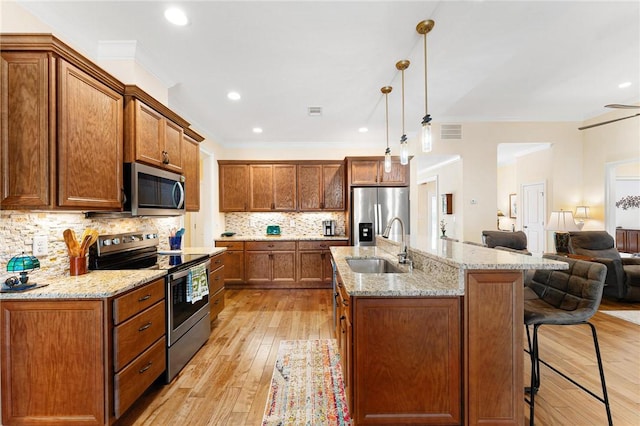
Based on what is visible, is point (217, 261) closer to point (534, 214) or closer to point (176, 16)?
point (176, 16)

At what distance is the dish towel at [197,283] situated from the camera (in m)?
2.39

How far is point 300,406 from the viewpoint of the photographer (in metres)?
1.91

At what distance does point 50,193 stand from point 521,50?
406 centimetres

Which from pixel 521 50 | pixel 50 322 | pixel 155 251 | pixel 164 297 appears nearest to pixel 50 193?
pixel 50 322

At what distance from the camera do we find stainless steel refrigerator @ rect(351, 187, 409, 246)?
189 inches

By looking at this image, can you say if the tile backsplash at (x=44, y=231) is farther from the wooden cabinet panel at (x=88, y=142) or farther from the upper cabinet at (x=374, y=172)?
the upper cabinet at (x=374, y=172)

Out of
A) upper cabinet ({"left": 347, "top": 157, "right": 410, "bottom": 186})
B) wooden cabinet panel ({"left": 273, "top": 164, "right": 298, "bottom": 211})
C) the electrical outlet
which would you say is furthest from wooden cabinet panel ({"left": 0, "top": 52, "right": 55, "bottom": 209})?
upper cabinet ({"left": 347, "top": 157, "right": 410, "bottom": 186})

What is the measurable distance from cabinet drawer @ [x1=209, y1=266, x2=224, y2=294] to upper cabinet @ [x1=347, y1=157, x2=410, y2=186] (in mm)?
2724

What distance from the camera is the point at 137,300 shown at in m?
1.78

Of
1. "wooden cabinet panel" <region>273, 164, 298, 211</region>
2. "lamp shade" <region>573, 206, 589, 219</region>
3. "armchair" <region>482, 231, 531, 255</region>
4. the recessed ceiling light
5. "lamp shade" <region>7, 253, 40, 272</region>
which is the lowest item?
"armchair" <region>482, 231, 531, 255</region>

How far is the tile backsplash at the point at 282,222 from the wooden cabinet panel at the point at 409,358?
12.8 feet

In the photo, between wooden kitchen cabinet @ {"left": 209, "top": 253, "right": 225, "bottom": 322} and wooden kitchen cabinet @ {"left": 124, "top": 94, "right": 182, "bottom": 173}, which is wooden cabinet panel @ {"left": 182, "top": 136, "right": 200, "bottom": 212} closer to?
wooden kitchen cabinet @ {"left": 124, "top": 94, "right": 182, "bottom": 173}

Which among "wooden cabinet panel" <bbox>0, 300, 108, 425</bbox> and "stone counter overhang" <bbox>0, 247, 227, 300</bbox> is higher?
"stone counter overhang" <bbox>0, 247, 227, 300</bbox>

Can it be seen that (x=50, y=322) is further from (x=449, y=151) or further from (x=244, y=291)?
(x=449, y=151)
